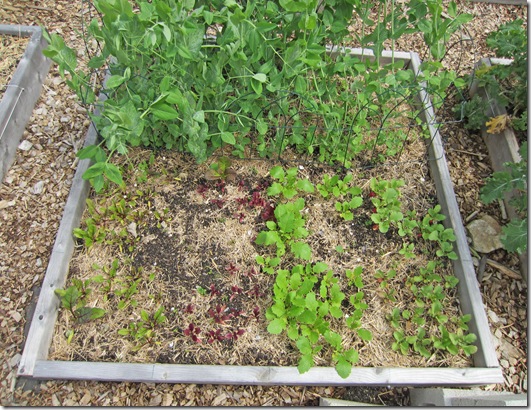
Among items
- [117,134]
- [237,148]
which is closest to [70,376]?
[117,134]

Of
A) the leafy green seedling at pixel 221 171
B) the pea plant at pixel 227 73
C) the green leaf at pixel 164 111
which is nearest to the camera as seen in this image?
the pea plant at pixel 227 73

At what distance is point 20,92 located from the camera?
2.89 metres

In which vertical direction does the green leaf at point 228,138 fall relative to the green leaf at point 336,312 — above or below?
above

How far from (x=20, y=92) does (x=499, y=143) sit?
3.26m

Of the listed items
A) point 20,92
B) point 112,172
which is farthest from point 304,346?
point 20,92

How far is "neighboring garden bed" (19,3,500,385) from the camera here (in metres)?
2.20

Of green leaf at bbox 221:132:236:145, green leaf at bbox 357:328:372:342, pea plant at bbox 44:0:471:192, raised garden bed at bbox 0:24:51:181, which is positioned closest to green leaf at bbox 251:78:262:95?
pea plant at bbox 44:0:471:192

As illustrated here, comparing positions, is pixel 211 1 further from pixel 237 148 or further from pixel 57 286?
pixel 57 286

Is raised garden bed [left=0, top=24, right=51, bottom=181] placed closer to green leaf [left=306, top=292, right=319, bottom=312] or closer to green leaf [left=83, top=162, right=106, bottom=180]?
green leaf [left=83, top=162, right=106, bottom=180]

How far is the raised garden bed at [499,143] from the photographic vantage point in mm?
2869

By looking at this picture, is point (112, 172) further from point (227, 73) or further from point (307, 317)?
point (307, 317)

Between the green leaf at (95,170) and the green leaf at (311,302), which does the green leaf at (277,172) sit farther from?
the green leaf at (95,170)

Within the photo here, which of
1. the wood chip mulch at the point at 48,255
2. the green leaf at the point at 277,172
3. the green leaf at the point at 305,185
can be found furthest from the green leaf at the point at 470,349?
the green leaf at the point at 277,172

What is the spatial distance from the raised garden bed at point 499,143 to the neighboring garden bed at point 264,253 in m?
0.44
